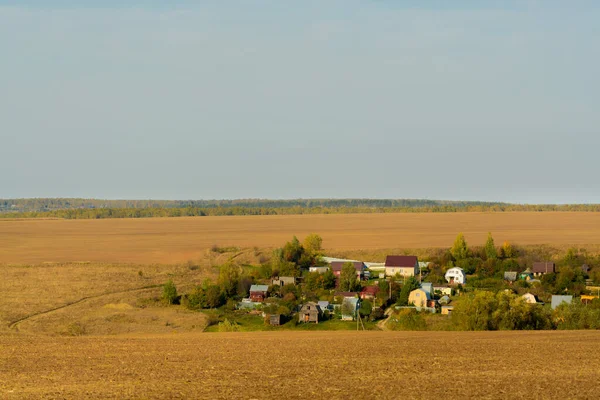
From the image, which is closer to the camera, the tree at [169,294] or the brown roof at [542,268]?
the tree at [169,294]

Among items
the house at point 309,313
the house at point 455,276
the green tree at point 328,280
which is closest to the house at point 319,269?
the green tree at point 328,280

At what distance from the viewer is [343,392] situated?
15648 mm

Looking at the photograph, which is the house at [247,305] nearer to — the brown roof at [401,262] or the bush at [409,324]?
the bush at [409,324]

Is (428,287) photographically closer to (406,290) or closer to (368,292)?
(406,290)

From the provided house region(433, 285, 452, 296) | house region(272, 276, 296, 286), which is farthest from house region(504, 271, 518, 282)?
house region(272, 276, 296, 286)

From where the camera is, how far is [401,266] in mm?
64125

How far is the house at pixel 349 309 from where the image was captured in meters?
45.4

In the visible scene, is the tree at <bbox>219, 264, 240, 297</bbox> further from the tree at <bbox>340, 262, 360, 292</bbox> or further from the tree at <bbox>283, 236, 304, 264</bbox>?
the tree at <bbox>283, 236, 304, 264</bbox>

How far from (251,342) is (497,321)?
45.6 ft

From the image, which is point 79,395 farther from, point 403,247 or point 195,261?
point 403,247

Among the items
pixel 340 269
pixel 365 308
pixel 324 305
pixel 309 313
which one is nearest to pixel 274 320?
pixel 309 313

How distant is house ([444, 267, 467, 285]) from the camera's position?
60312mm

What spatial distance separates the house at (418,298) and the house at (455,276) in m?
10.2

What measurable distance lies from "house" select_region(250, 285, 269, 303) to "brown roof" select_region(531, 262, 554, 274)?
24.7 metres
